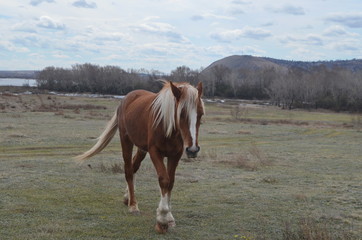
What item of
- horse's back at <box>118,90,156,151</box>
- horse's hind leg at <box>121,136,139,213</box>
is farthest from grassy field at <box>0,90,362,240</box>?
horse's back at <box>118,90,156,151</box>

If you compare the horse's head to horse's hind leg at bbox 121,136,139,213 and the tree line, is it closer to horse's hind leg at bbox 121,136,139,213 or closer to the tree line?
horse's hind leg at bbox 121,136,139,213

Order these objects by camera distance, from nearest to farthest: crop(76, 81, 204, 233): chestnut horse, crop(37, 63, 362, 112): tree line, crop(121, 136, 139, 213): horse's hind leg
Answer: crop(76, 81, 204, 233): chestnut horse, crop(121, 136, 139, 213): horse's hind leg, crop(37, 63, 362, 112): tree line

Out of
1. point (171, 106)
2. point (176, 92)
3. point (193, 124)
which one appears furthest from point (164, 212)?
point (176, 92)

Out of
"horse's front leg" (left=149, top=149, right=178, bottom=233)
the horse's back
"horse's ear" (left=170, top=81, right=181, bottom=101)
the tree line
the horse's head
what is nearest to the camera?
the horse's head

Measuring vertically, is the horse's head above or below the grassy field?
above

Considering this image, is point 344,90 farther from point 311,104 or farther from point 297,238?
point 297,238

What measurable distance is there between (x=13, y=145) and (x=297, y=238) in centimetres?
1911

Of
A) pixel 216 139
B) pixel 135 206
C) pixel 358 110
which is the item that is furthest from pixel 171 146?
pixel 358 110

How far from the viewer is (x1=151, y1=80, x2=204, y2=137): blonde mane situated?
224 inches

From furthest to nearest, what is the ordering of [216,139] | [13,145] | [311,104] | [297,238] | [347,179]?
[311,104]
[216,139]
[13,145]
[347,179]
[297,238]

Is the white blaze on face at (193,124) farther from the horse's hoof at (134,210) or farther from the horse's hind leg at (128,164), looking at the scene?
the horse's hind leg at (128,164)

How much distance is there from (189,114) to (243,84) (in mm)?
126519

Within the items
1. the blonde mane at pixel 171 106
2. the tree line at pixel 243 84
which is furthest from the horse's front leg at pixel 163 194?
the tree line at pixel 243 84

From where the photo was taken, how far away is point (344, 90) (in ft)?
349
